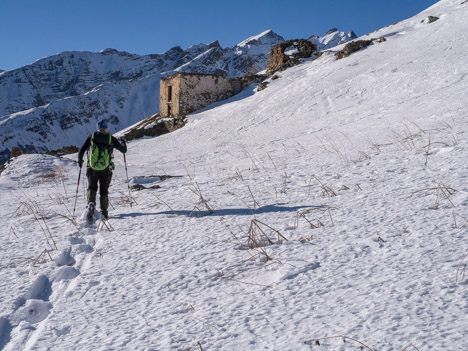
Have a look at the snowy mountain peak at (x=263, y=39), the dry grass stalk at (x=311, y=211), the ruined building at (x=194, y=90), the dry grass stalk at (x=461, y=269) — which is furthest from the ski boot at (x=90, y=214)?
the snowy mountain peak at (x=263, y=39)

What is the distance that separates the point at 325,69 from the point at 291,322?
18.8m

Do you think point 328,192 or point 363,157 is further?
point 363,157

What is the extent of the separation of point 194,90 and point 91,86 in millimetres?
157184

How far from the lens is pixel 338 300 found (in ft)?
5.45

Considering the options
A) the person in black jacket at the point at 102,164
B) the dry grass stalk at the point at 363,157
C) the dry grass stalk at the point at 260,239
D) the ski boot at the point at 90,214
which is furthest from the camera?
the dry grass stalk at the point at 363,157

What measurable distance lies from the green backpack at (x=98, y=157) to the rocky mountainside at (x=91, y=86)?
101018 millimetres

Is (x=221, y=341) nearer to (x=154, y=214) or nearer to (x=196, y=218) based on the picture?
(x=196, y=218)

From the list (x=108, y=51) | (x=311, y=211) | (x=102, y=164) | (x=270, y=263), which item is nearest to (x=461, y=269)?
(x=270, y=263)

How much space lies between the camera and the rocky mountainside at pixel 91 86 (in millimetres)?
103188

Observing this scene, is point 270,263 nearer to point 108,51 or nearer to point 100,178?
point 100,178

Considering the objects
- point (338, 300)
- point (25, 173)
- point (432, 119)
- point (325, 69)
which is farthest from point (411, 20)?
point (338, 300)

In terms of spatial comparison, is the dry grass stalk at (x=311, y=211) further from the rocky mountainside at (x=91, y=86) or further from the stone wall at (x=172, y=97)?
the rocky mountainside at (x=91, y=86)

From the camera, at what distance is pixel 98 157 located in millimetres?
4832

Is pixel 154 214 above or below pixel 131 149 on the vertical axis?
below
